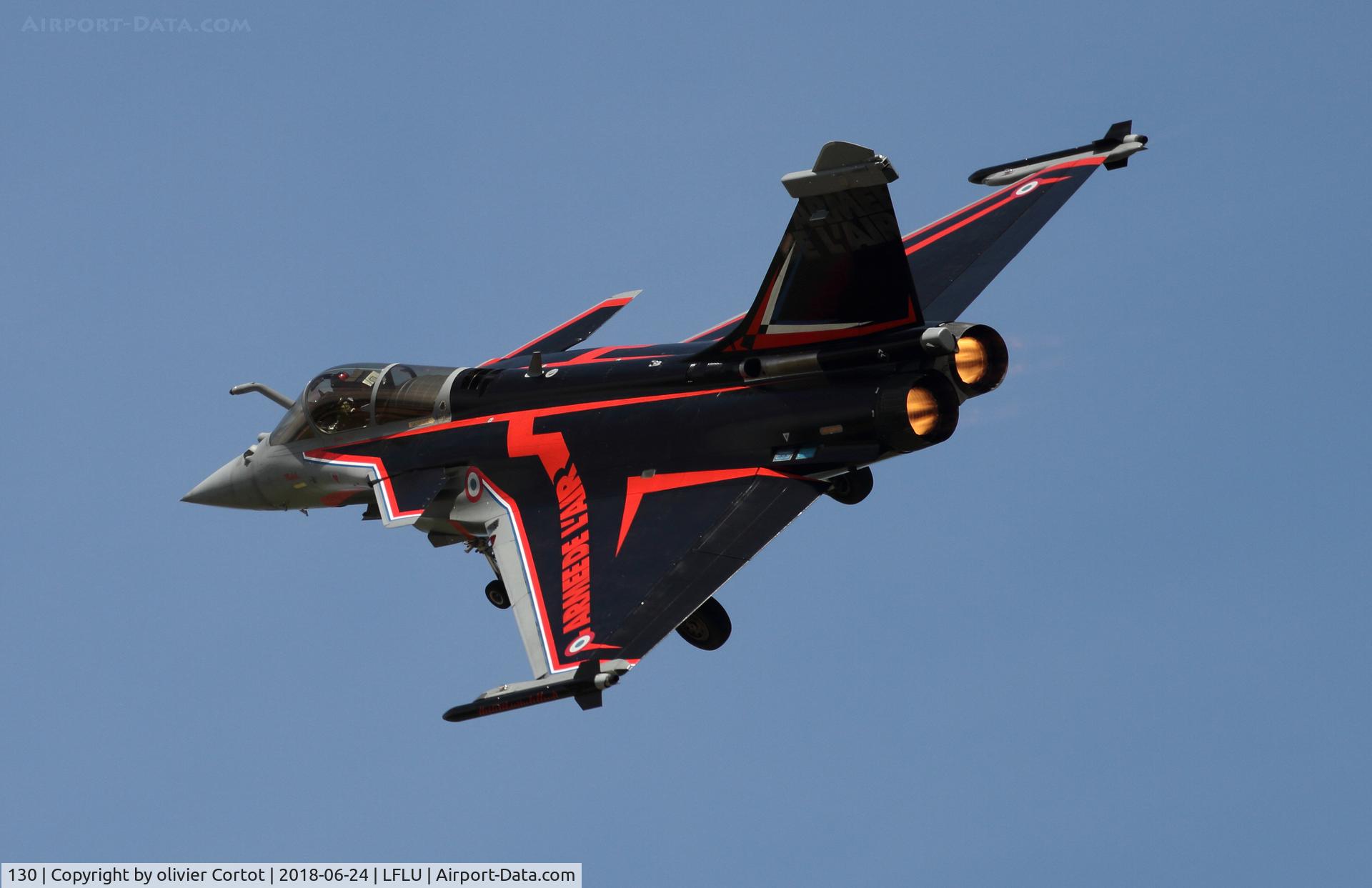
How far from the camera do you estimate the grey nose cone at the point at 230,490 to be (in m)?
31.4

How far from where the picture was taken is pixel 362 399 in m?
30.4

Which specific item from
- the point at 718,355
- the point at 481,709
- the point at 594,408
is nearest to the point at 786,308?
the point at 718,355

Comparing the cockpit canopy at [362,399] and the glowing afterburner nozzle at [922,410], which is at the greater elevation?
the cockpit canopy at [362,399]

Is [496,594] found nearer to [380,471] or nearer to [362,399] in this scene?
[380,471]

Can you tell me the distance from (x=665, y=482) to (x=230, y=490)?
8.38 metres

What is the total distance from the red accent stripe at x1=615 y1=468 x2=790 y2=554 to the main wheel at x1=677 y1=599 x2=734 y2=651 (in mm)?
1709

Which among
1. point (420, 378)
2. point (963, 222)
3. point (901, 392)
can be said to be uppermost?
point (963, 222)

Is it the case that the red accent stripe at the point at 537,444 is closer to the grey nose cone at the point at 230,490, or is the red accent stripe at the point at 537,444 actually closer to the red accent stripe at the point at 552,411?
the red accent stripe at the point at 552,411

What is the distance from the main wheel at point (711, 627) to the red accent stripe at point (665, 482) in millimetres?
1709

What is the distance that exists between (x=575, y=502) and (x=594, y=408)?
143cm

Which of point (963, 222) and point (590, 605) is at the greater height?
point (963, 222)

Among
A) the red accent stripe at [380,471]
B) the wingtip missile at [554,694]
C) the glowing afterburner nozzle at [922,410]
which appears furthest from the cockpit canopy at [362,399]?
the glowing afterburner nozzle at [922,410]

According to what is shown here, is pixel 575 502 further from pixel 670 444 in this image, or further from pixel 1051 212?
pixel 1051 212

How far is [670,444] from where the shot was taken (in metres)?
27.1
